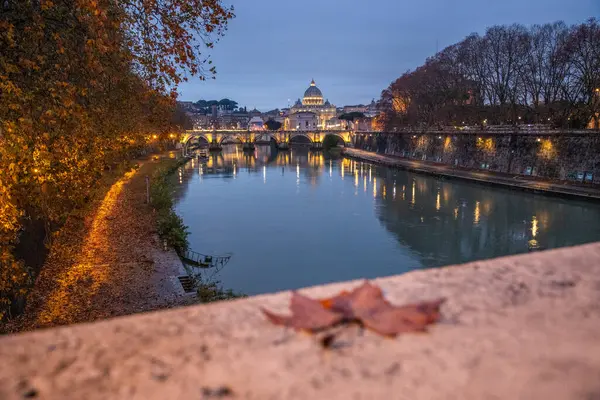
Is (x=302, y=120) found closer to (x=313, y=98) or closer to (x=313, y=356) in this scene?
(x=313, y=98)

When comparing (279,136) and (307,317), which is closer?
(307,317)

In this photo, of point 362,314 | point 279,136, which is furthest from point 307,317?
point 279,136

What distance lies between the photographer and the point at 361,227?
21.0 meters

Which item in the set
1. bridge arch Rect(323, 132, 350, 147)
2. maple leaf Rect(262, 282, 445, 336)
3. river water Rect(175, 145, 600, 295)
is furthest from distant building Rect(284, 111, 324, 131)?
maple leaf Rect(262, 282, 445, 336)

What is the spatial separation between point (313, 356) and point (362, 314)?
0.81 ft

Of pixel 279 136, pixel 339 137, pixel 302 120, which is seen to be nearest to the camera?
pixel 339 137

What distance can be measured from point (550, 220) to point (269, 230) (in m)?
13.0

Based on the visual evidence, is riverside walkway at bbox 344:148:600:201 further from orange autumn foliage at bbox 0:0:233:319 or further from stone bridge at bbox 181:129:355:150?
stone bridge at bbox 181:129:355:150

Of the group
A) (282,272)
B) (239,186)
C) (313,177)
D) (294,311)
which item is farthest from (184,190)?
(294,311)

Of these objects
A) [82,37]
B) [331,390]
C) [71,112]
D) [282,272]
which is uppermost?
[82,37]

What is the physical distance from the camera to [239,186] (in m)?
35.1

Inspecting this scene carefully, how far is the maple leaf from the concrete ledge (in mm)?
36

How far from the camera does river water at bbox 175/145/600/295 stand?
15.4m

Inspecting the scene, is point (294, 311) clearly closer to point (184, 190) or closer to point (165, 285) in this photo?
point (165, 285)
